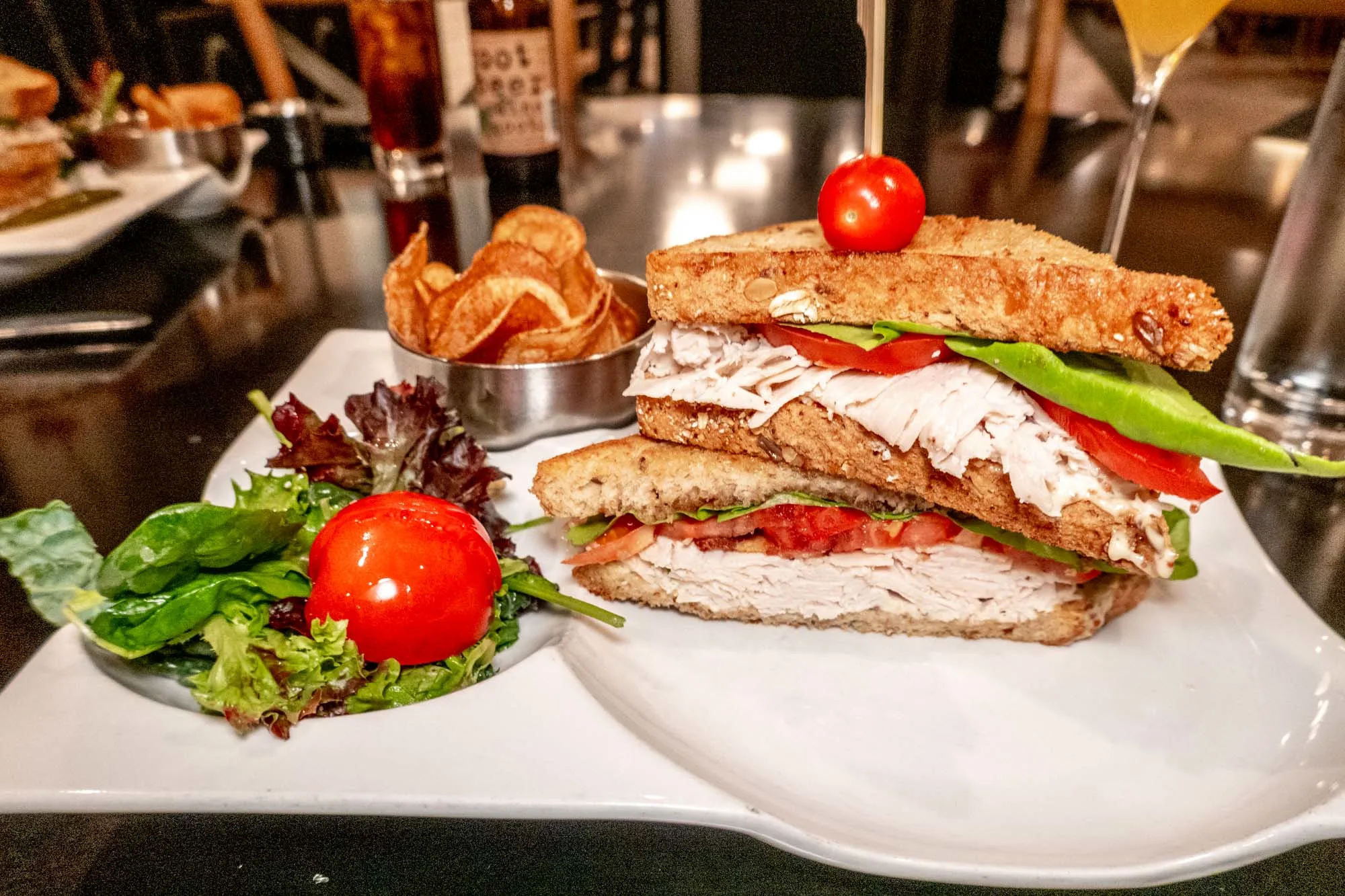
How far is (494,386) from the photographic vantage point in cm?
193

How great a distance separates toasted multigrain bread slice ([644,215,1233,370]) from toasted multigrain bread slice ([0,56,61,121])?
305 centimetres

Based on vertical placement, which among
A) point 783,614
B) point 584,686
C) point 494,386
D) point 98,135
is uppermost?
point 98,135

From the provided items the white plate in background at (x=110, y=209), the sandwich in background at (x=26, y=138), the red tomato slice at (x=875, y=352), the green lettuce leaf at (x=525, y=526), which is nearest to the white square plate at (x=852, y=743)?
the green lettuce leaf at (x=525, y=526)

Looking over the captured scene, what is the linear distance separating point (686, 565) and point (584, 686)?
16.0 inches

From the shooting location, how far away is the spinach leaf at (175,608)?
1.25 meters

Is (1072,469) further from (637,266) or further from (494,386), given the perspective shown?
(637,266)

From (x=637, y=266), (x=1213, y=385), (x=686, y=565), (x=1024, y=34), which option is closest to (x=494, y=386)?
(x=686, y=565)

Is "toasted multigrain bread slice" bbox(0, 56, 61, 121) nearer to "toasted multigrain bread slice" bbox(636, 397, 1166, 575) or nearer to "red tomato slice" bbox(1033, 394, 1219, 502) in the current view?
"toasted multigrain bread slice" bbox(636, 397, 1166, 575)

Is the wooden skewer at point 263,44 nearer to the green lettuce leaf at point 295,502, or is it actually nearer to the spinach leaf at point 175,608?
the green lettuce leaf at point 295,502

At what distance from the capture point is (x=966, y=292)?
1.43m

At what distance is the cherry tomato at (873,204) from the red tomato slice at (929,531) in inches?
20.6

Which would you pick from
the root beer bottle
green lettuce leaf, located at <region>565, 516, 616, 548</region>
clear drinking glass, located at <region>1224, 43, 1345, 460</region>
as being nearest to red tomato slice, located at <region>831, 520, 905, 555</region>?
green lettuce leaf, located at <region>565, 516, 616, 548</region>

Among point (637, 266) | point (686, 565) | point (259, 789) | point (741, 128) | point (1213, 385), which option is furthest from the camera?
point (741, 128)

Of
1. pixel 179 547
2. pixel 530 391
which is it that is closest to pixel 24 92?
pixel 530 391
